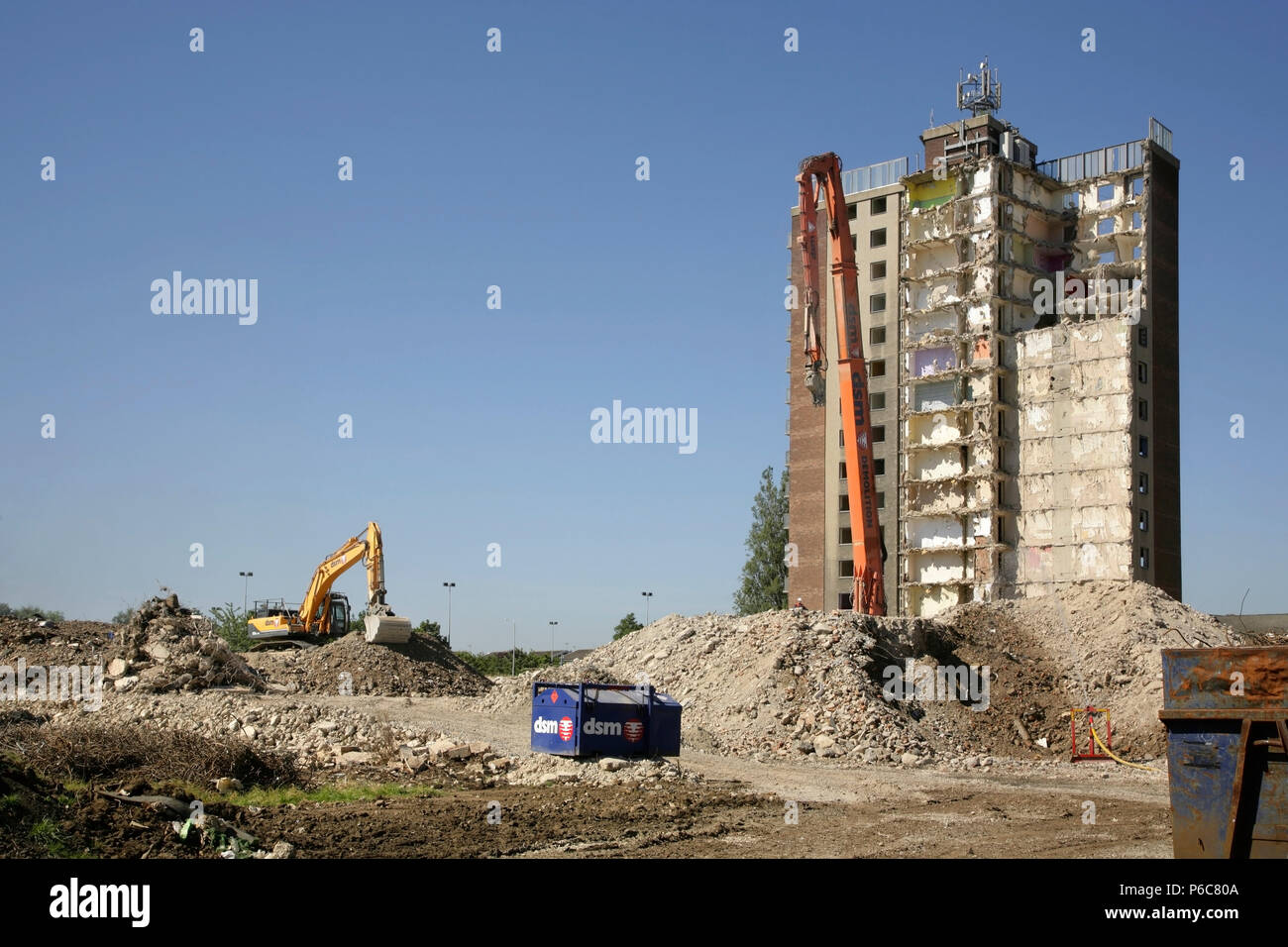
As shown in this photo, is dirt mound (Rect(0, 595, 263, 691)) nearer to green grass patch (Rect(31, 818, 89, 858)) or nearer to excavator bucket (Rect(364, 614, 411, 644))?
excavator bucket (Rect(364, 614, 411, 644))

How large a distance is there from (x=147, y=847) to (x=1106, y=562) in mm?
56728

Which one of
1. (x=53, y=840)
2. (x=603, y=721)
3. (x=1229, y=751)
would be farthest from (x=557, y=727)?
(x=1229, y=751)

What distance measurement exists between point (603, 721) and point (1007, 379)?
50.5 meters

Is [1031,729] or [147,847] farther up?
[147,847]

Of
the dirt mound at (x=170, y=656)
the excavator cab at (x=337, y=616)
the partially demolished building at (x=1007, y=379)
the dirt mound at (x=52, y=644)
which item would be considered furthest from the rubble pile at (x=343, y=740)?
the partially demolished building at (x=1007, y=379)

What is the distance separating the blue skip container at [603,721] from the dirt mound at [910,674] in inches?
205

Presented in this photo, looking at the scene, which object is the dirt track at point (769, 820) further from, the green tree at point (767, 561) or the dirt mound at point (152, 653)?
the green tree at point (767, 561)

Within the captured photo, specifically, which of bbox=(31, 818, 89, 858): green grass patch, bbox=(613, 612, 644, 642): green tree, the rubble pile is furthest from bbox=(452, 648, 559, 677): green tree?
bbox=(31, 818, 89, 858): green grass patch

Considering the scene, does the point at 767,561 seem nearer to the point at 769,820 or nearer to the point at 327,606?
the point at 327,606

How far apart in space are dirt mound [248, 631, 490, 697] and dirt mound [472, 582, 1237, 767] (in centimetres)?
571

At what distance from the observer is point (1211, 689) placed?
28.2ft

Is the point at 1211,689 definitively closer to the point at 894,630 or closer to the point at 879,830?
the point at 879,830
